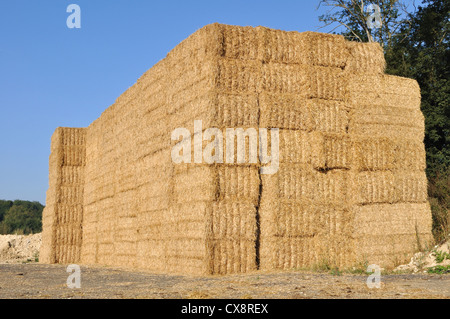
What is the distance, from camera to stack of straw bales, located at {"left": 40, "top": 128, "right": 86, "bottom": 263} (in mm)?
24016

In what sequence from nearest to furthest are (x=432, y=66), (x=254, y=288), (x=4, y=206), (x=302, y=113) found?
1. (x=254, y=288)
2. (x=302, y=113)
3. (x=432, y=66)
4. (x=4, y=206)

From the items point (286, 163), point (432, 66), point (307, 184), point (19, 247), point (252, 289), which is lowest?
point (252, 289)

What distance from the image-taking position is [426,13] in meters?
27.6

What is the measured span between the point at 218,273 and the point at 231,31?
206 inches

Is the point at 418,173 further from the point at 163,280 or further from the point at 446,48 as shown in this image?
the point at 446,48

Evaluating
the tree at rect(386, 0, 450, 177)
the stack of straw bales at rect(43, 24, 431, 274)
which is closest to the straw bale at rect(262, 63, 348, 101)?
the stack of straw bales at rect(43, 24, 431, 274)

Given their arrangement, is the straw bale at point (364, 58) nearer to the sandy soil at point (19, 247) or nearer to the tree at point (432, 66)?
the tree at point (432, 66)

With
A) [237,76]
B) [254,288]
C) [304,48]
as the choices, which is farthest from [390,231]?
[254,288]

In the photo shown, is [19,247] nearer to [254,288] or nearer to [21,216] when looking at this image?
[254,288]

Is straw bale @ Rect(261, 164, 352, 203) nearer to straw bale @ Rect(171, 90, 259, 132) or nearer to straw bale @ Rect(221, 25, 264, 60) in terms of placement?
straw bale @ Rect(171, 90, 259, 132)

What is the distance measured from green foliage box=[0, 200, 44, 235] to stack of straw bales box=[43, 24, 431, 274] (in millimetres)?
58095

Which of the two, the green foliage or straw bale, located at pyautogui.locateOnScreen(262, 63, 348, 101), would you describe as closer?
straw bale, located at pyautogui.locateOnScreen(262, 63, 348, 101)

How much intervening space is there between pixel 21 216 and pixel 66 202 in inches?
2331

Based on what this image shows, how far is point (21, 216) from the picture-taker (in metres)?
79.3
